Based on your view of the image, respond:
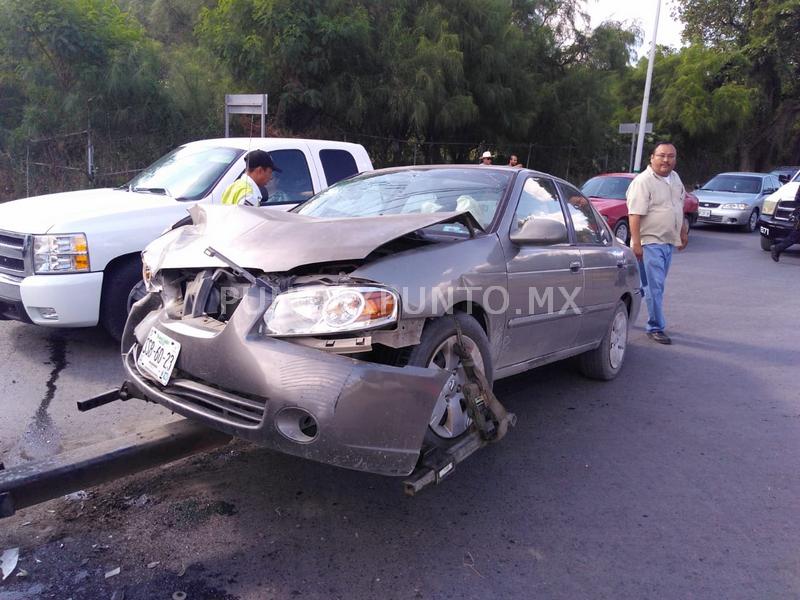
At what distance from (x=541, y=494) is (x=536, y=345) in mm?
1099

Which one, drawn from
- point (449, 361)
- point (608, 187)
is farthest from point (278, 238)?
point (608, 187)

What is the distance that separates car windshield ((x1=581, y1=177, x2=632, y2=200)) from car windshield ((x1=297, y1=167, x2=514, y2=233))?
10.6 metres

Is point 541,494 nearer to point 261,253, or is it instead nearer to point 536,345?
point 536,345

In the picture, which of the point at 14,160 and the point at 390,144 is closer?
the point at 14,160

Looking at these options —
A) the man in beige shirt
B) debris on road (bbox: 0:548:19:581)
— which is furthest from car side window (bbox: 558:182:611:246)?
debris on road (bbox: 0:548:19:581)

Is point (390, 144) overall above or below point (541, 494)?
above

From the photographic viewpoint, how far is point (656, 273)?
7.01 meters

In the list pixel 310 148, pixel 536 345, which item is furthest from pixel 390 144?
pixel 536 345

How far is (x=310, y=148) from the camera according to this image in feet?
23.6

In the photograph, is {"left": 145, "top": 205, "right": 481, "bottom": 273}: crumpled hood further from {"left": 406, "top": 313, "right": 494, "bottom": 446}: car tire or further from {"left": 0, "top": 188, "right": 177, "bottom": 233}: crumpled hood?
{"left": 0, "top": 188, "right": 177, "bottom": 233}: crumpled hood

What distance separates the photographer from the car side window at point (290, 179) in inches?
267

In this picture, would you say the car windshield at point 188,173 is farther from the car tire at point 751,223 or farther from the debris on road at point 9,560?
the car tire at point 751,223

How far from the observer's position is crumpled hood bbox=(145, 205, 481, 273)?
310cm

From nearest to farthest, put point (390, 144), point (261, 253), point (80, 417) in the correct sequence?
point (261, 253), point (80, 417), point (390, 144)
